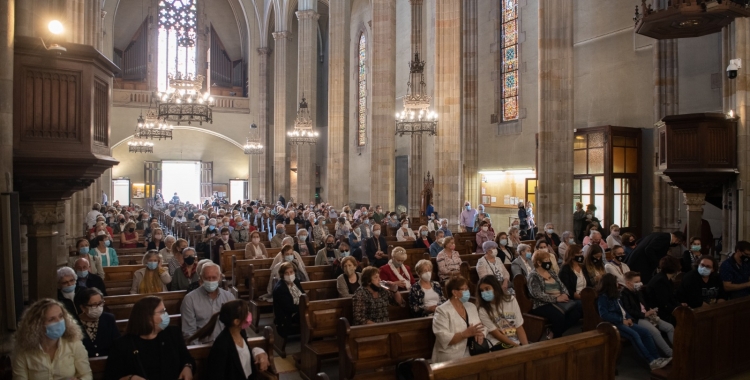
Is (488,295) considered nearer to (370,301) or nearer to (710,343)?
(370,301)

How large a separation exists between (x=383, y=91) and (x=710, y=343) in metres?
14.3

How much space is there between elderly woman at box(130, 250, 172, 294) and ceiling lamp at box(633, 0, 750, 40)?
27.2 feet

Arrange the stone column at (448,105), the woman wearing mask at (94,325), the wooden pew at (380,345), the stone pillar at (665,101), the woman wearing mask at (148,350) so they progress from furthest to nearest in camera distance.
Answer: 1. the stone column at (448,105)
2. the stone pillar at (665,101)
3. the wooden pew at (380,345)
4. the woman wearing mask at (94,325)
5. the woman wearing mask at (148,350)

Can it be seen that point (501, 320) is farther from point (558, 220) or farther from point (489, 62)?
point (489, 62)

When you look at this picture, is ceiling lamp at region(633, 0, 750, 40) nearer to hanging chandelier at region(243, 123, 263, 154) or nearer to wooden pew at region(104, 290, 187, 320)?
wooden pew at region(104, 290, 187, 320)

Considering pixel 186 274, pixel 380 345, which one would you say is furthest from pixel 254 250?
pixel 380 345

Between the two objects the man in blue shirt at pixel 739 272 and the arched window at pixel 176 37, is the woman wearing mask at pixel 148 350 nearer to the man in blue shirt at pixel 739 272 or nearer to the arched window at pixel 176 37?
the man in blue shirt at pixel 739 272

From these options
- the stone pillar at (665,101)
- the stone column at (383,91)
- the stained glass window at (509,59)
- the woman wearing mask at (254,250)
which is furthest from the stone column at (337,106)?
the woman wearing mask at (254,250)

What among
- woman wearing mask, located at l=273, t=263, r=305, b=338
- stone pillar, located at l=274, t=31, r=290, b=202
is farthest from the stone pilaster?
woman wearing mask, located at l=273, t=263, r=305, b=338

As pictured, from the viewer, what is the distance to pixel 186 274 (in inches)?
283

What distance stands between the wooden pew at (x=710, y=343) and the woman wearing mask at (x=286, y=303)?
405cm

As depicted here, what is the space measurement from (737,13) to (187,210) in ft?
63.7

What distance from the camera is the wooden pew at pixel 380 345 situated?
491cm

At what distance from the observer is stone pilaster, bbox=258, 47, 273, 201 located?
33406 mm
